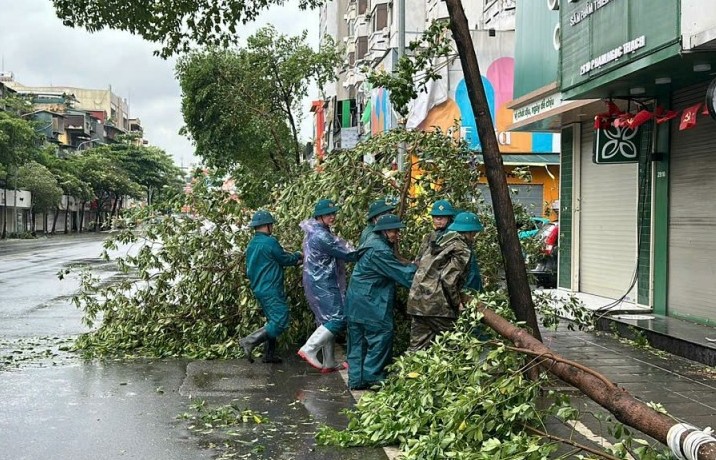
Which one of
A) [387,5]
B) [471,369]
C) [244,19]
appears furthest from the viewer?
[387,5]

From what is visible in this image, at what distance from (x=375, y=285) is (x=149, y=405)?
2218 millimetres

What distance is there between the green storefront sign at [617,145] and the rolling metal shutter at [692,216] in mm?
551

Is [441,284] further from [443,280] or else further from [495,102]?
[495,102]

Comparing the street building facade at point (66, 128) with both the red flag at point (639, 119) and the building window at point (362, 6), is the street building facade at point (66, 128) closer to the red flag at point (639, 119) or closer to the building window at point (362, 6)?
the building window at point (362, 6)

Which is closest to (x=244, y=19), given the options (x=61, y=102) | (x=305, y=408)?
(x=305, y=408)

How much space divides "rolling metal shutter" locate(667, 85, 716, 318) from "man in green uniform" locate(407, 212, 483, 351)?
4579 millimetres

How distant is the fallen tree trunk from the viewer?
11.5ft

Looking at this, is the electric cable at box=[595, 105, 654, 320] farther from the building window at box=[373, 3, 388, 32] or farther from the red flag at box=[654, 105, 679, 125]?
the building window at box=[373, 3, 388, 32]

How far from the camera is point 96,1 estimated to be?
9977 millimetres

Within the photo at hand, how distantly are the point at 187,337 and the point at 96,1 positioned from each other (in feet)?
13.6

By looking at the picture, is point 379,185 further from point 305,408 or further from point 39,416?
point 39,416

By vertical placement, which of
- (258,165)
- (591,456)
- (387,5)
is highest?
(387,5)

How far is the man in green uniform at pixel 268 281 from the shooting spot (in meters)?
8.87

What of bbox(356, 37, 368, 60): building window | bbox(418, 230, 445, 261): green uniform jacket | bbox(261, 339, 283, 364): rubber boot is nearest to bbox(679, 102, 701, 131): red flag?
bbox(418, 230, 445, 261): green uniform jacket
